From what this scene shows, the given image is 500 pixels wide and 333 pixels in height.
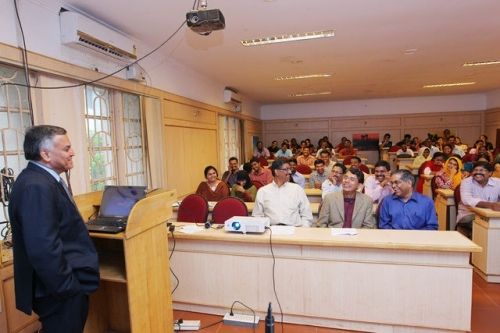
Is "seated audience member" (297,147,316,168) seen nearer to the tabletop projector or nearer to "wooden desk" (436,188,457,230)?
"wooden desk" (436,188,457,230)

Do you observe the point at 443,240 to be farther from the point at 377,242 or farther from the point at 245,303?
the point at 245,303

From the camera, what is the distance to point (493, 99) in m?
10.8

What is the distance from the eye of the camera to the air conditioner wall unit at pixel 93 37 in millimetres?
3117

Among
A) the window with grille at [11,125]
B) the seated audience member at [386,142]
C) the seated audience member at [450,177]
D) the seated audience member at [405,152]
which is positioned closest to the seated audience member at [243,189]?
the window with grille at [11,125]

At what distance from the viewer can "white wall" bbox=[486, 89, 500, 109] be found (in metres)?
10.4

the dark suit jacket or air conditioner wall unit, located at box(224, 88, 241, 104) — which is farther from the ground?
air conditioner wall unit, located at box(224, 88, 241, 104)

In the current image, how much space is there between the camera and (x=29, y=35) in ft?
9.18

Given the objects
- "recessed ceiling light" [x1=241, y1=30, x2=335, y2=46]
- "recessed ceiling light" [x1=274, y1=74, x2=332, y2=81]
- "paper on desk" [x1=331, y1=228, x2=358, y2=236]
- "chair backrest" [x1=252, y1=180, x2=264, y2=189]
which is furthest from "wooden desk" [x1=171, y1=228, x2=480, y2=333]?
"recessed ceiling light" [x1=274, y1=74, x2=332, y2=81]

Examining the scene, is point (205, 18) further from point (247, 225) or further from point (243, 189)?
point (243, 189)

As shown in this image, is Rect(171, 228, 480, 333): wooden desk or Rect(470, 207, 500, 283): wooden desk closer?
Rect(171, 228, 480, 333): wooden desk

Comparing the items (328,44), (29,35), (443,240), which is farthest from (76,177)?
(328,44)

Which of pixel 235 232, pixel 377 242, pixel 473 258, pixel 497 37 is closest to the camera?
pixel 377 242

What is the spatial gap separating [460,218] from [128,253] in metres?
3.96

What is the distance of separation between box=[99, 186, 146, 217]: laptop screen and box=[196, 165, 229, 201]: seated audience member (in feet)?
8.14
